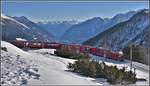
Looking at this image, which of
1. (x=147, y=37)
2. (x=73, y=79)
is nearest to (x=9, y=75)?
(x=73, y=79)

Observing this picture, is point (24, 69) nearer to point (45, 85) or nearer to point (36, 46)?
point (45, 85)

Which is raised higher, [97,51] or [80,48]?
[80,48]

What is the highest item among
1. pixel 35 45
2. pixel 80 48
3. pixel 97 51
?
pixel 35 45

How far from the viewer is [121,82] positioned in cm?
2758

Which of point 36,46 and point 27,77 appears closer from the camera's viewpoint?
point 27,77

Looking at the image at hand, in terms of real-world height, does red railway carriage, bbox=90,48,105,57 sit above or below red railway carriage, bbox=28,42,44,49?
below

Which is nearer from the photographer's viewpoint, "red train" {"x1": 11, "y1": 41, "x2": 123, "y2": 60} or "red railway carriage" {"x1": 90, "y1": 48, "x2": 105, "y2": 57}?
"red train" {"x1": 11, "y1": 41, "x2": 123, "y2": 60}

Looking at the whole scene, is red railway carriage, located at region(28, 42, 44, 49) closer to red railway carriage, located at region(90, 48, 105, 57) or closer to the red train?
the red train

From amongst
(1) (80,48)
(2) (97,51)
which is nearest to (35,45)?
(1) (80,48)

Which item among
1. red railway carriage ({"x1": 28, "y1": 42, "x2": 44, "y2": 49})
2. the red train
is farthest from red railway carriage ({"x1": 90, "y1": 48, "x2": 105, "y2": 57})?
red railway carriage ({"x1": 28, "y1": 42, "x2": 44, "y2": 49})

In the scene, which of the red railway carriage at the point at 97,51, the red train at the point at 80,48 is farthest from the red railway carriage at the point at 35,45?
the red railway carriage at the point at 97,51

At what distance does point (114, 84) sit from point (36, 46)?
35425 mm

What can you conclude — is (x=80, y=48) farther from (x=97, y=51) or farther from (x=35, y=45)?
(x=35, y=45)

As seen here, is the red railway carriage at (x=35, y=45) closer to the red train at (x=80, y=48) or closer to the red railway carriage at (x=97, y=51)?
the red train at (x=80, y=48)
